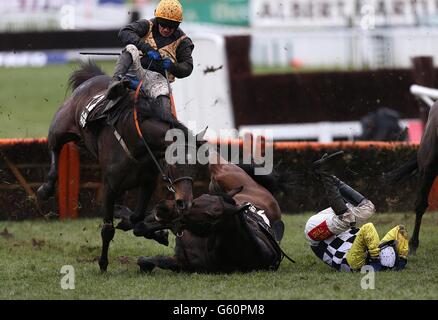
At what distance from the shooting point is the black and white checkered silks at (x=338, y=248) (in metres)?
8.13

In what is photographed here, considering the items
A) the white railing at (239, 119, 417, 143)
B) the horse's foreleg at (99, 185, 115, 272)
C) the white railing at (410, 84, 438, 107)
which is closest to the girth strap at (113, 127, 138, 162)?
the horse's foreleg at (99, 185, 115, 272)

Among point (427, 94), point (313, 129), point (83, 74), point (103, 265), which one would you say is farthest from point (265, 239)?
point (313, 129)

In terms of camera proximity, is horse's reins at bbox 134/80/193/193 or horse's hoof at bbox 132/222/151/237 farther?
horse's hoof at bbox 132/222/151/237

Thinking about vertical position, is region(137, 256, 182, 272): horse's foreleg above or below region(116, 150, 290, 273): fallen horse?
below

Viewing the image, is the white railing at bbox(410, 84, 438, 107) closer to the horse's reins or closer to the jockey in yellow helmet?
the jockey in yellow helmet

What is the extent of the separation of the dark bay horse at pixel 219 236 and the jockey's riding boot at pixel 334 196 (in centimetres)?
54

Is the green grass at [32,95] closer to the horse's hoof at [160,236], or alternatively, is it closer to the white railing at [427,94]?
the white railing at [427,94]

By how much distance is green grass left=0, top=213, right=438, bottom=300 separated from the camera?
23.4 feet

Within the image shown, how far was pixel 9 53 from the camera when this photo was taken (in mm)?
25047

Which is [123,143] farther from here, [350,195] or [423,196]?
[423,196]

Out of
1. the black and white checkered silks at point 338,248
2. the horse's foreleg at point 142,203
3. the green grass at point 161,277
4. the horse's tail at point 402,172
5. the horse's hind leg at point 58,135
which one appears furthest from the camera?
the horse's tail at point 402,172

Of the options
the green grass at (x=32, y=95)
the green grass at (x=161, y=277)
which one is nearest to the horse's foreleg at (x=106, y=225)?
the green grass at (x=161, y=277)

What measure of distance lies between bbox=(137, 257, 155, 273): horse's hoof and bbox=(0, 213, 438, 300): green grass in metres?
0.07

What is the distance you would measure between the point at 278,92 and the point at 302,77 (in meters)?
0.49
